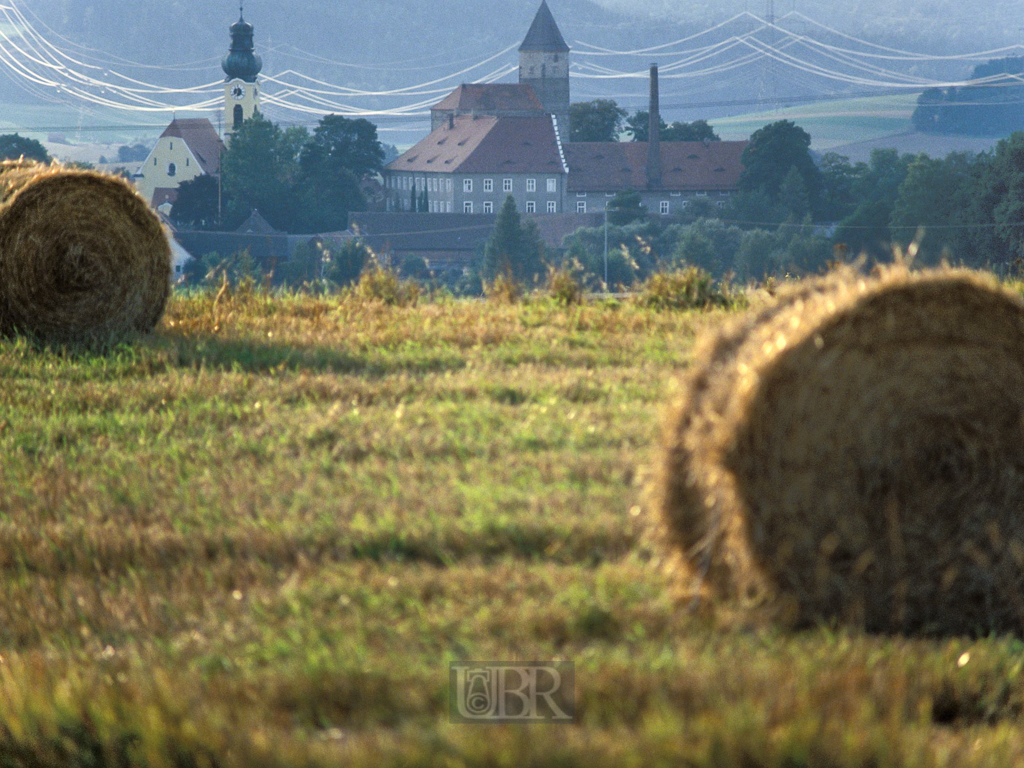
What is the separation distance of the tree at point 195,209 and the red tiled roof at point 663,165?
49241 mm

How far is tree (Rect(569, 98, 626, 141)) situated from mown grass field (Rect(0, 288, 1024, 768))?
536 ft

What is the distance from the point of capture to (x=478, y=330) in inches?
407

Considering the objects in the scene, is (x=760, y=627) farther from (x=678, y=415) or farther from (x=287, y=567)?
(x=287, y=567)

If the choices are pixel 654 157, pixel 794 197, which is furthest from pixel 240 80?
pixel 794 197

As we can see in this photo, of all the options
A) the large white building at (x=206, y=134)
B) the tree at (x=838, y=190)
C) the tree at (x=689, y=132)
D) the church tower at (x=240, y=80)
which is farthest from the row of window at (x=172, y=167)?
the tree at (x=838, y=190)

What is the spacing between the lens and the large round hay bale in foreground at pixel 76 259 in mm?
10398

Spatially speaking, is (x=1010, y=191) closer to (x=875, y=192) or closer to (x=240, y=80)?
(x=875, y=192)

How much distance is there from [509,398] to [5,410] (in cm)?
314

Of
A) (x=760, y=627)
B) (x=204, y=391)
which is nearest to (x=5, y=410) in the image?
(x=204, y=391)

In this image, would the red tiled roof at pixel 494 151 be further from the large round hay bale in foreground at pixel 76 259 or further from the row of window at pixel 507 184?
the large round hay bale in foreground at pixel 76 259

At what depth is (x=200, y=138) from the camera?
565 feet

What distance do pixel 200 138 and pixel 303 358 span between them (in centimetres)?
17145

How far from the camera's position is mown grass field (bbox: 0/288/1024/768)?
11.5 feet

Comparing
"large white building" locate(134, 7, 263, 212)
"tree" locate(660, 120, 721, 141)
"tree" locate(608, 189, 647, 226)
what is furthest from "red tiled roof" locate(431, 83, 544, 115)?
"tree" locate(608, 189, 647, 226)
